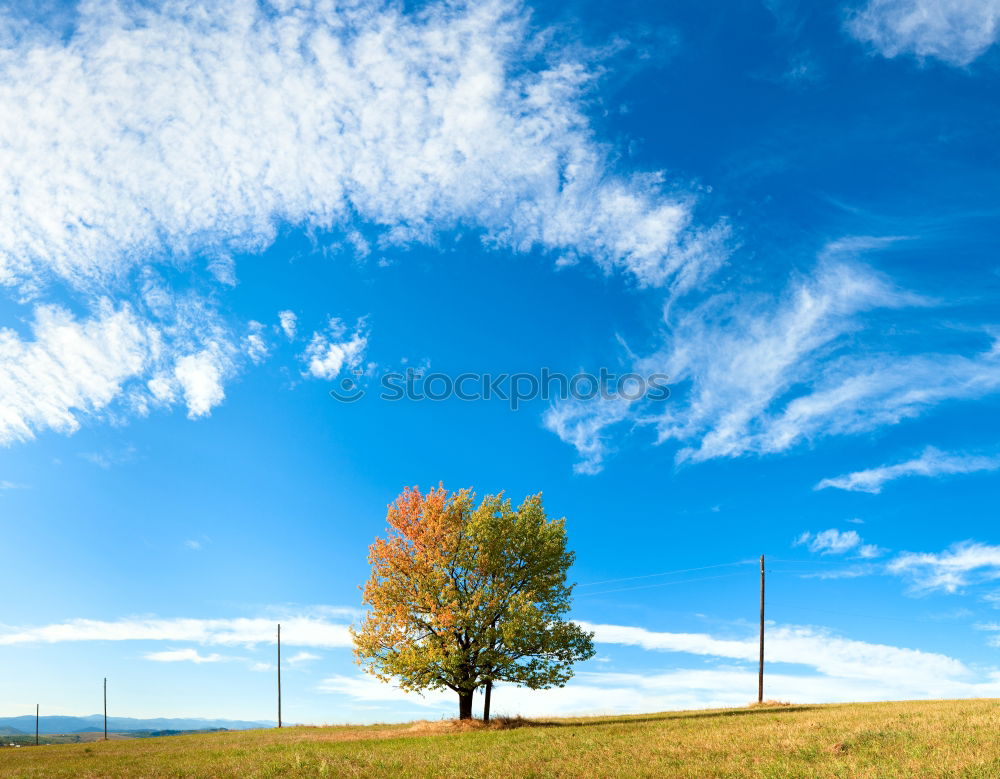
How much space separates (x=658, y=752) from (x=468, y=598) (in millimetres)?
16201

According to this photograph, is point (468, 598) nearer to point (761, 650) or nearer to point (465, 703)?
point (465, 703)

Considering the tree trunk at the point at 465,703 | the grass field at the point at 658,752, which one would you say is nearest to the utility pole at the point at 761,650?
the grass field at the point at 658,752

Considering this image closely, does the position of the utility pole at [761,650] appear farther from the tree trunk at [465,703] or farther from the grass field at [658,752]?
the tree trunk at [465,703]

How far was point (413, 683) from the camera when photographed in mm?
38250

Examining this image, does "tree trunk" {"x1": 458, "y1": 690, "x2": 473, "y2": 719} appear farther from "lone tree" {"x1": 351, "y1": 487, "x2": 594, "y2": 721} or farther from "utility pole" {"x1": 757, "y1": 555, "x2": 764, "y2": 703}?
"utility pole" {"x1": 757, "y1": 555, "x2": 764, "y2": 703}

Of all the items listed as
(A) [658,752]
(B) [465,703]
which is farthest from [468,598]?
(A) [658,752]

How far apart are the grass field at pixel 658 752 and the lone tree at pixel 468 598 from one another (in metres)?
3.67

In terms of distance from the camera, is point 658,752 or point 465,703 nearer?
point 658,752

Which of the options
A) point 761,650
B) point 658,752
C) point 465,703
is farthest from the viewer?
point 761,650

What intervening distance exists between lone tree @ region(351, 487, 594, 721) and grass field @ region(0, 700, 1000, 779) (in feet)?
12.0

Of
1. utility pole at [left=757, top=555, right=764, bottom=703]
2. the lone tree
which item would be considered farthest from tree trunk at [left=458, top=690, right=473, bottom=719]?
utility pole at [left=757, top=555, right=764, bottom=703]

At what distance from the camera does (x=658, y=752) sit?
2452 cm

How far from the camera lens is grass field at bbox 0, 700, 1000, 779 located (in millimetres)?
21141

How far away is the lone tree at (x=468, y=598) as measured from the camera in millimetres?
38188
